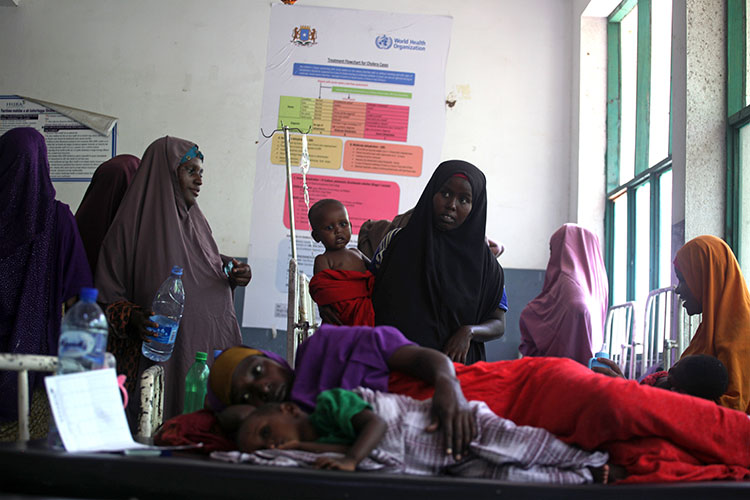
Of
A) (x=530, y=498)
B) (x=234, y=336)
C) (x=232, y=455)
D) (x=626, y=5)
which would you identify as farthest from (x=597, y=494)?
(x=626, y=5)

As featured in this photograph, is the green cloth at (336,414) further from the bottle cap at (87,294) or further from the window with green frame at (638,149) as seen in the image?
the window with green frame at (638,149)

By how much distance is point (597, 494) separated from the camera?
5.12 feet

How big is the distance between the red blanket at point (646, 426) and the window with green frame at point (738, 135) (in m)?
2.48

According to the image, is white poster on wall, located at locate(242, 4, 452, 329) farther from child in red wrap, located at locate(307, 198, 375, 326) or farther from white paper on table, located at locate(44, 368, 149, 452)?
white paper on table, located at locate(44, 368, 149, 452)

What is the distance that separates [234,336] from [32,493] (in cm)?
168

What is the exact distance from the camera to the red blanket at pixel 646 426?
5.49 ft

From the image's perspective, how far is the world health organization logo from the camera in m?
5.98

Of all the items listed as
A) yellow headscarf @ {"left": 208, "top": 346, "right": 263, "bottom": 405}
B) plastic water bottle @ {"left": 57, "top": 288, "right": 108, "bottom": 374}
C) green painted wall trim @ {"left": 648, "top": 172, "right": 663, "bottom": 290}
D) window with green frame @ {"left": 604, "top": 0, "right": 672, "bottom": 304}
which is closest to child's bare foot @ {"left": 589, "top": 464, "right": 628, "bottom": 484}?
yellow headscarf @ {"left": 208, "top": 346, "right": 263, "bottom": 405}

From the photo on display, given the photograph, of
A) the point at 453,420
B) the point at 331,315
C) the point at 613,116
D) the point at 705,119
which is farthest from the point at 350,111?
the point at 453,420

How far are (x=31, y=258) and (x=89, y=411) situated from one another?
125cm

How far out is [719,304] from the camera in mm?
3068

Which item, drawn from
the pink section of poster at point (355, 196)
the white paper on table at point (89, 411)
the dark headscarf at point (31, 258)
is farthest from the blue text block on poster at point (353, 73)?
the white paper on table at point (89, 411)

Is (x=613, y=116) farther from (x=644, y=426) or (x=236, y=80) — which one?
(x=644, y=426)

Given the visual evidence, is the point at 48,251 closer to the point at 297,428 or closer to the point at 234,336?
the point at 234,336
